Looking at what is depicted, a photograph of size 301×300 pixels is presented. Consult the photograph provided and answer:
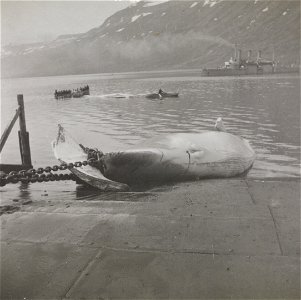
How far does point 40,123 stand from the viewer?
29.5 m

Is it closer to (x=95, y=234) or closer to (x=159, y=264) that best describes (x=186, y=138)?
(x=95, y=234)

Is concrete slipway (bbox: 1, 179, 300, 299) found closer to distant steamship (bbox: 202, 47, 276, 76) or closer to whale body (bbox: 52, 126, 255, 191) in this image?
whale body (bbox: 52, 126, 255, 191)

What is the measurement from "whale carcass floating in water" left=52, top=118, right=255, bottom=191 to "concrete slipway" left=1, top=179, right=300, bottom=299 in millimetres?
1315

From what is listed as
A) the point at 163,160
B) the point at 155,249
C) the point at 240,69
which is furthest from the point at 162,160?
the point at 240,69

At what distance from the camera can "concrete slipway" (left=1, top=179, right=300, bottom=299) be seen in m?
3.96

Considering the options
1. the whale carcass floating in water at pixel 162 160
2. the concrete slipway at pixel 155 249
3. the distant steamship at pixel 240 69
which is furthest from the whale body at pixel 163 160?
the distant steamship at pixel 240 69

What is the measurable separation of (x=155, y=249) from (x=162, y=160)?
4030 mm

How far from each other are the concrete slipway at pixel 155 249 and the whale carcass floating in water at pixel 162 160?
51.8 inches

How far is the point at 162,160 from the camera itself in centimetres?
871

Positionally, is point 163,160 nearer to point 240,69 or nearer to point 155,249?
point 155,249

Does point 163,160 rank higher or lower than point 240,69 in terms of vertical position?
lower

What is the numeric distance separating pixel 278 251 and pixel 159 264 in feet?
4.66

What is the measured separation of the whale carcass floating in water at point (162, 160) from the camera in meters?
8.32

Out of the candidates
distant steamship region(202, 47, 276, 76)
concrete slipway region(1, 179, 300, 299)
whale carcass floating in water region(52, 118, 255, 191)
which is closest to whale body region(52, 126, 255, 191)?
whale carcass floating in water region(52, 118, 255, 191)
